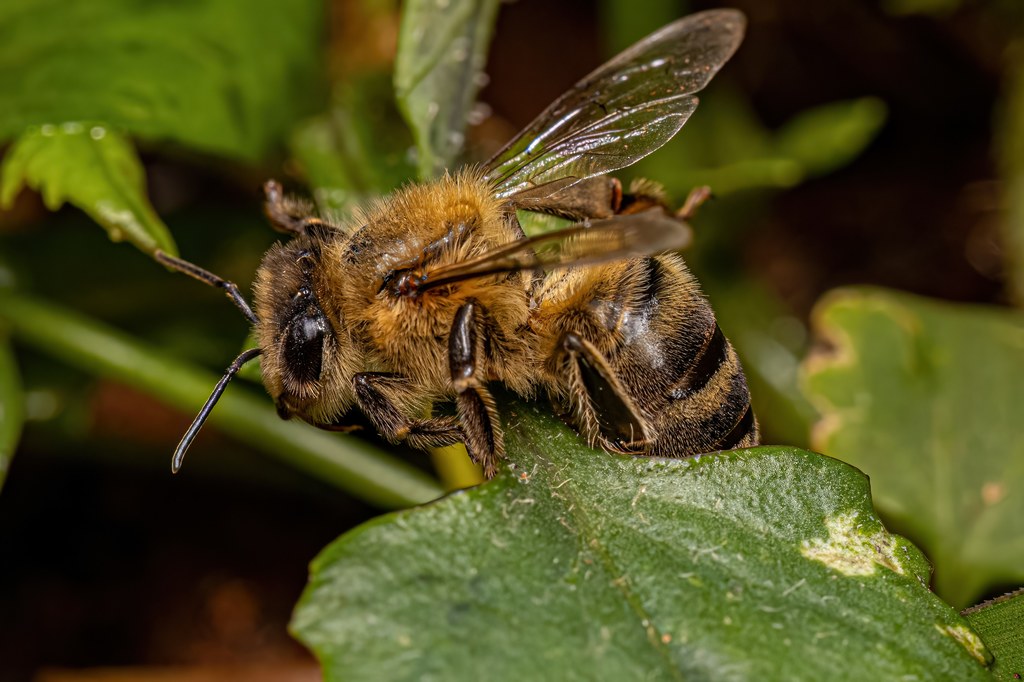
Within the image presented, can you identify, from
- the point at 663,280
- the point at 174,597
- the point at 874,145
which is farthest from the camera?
the point at 874,145

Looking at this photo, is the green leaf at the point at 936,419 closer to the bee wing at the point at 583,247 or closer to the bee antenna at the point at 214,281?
the bee wing at the point at 583,247

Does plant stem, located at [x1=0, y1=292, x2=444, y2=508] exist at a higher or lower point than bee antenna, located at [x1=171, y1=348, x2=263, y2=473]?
lower

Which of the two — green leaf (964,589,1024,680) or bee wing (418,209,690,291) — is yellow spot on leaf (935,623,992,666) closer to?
green leaf (964,589,1024,680)

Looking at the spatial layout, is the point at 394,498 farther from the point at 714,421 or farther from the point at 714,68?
the point at 714,68

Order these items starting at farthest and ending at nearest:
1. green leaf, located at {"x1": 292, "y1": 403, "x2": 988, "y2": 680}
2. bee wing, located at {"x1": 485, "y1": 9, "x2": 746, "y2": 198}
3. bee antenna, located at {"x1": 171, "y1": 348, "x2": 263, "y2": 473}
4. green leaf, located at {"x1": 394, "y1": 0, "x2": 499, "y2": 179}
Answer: green leaf, located at {"x1": 394, "y1": 0, "x2": 499, "y2": 179}, bee wing, located at {"x1": 485, "y1": 9, "x2": 746, "y2": 198}, bee antenna, located at {"x1": 171, "y1": 348, "x2": 263, "y2": 473}, green leaf, located at {"x1": 292, "y1": 403, "x2": 988, "y2": 680}

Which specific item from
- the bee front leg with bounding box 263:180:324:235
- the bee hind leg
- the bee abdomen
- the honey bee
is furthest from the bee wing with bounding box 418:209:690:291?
the bee front leg with bounding box 263:180:324:235

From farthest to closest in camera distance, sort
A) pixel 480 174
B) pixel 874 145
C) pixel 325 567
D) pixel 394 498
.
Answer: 1. pixel 874 145
2. pixel 394 498
3. pixel 480 174
4. pixel 325 567

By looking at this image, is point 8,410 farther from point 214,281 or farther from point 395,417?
point 395,417

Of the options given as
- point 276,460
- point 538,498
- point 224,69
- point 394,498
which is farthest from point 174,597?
point 538,498
